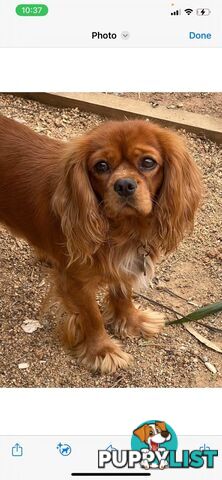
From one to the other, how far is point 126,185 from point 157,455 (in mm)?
978

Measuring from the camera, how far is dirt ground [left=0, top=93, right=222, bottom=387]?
3102mm

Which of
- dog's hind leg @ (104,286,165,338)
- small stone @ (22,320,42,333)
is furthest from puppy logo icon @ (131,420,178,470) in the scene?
small stone @ (22,320,42,333)

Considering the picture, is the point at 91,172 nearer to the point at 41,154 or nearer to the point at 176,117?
the point at 41,154

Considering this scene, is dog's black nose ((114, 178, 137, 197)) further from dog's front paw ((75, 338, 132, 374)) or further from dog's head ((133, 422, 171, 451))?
dog's front paw ((75, 338, 132, 374))

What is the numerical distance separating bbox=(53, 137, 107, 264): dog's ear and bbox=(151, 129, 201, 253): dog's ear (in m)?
0.25

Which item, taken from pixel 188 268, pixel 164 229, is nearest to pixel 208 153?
pixel 188 268

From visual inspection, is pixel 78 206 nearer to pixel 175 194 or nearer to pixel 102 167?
pixel 102 167

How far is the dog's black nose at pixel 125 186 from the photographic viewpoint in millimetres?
2264

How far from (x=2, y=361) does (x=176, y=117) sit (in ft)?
6.98

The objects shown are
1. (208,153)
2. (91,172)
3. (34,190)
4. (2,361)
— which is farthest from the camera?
(208,153)

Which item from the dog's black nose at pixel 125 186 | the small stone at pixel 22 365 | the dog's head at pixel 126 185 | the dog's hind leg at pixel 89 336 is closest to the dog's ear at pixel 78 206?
the dog's head at pixel 126 185

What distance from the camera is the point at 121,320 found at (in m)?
3.33

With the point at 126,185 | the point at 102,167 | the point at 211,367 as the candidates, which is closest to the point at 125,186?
the point at 126,185
